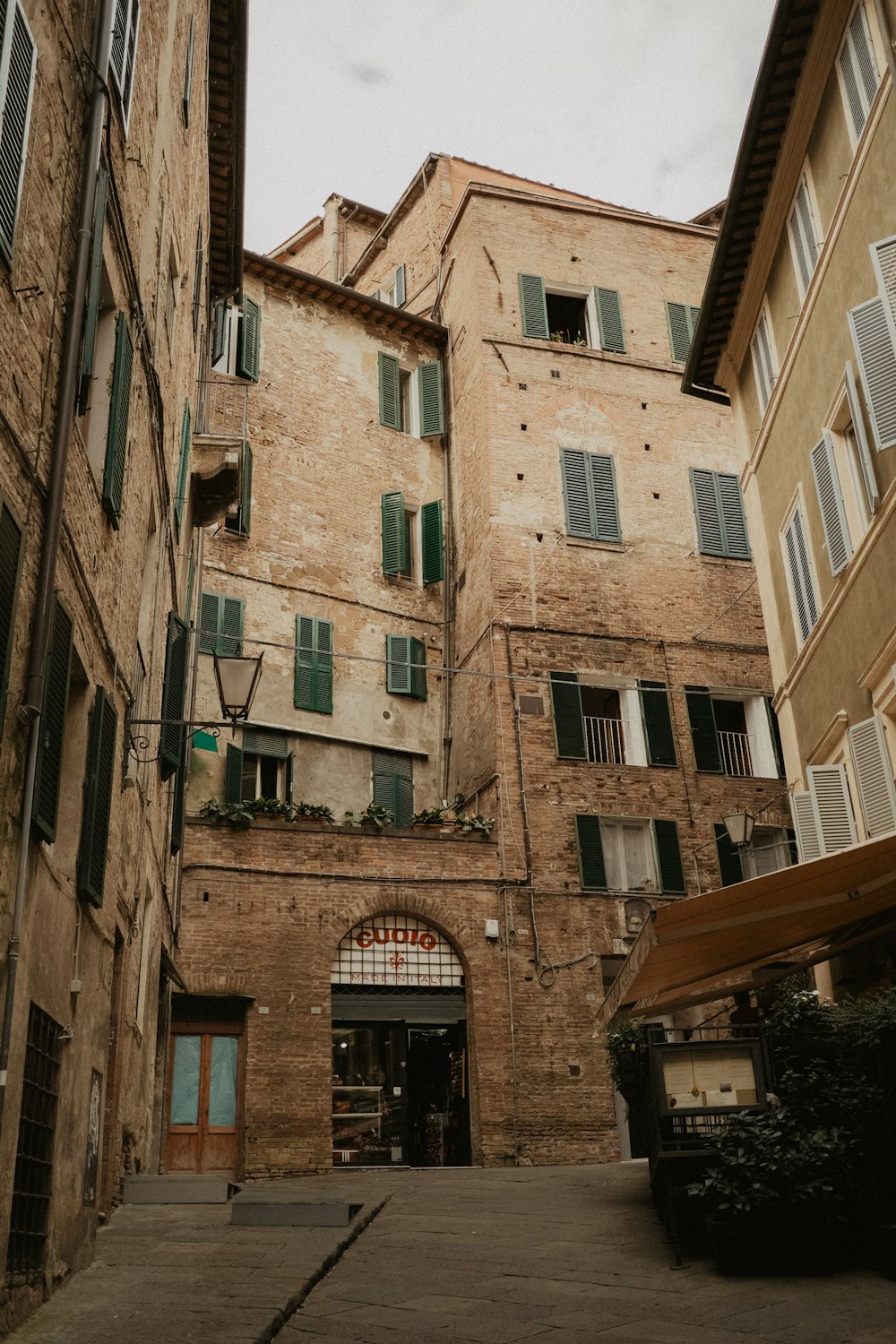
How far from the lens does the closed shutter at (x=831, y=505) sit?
36.0 ft

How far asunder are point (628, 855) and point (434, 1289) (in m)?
13.2

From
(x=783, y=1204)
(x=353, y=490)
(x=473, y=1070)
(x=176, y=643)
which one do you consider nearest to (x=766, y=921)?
(x=783, y=1204)

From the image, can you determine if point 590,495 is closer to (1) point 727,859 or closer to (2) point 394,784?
(2) point 394,784

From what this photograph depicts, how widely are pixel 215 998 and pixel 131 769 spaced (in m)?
8.20

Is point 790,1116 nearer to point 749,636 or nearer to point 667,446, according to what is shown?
point 749,636

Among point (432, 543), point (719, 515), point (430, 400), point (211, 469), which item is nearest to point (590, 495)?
point (719, 515)

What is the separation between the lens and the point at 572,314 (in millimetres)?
25656

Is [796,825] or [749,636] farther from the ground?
[749,636]

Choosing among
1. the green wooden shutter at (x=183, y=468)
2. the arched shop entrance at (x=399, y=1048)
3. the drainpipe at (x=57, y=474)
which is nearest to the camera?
the drainpipe at (x=57, y=474)

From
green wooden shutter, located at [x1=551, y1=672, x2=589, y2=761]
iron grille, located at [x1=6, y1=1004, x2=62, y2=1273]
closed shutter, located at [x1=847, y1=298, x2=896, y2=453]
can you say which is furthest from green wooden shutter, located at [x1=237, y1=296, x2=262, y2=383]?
iron grille, located at [x1=6, y1=1004, x2=62, y2=1273]

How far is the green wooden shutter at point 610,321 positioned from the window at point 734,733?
7.10m

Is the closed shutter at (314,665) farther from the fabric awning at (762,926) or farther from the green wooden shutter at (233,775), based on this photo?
the fabric awning at (762,926)

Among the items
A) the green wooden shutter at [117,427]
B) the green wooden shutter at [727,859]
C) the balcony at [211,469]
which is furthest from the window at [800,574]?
the green wooden shutter at [727,859]

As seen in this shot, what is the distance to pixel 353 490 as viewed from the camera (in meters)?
23.2
